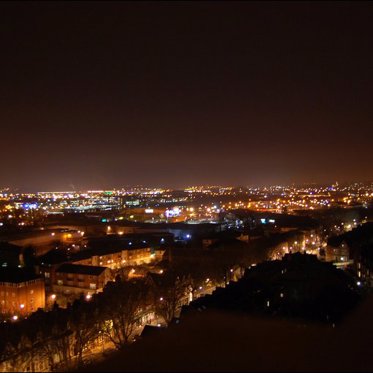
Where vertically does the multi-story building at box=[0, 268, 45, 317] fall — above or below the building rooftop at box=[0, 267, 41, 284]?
below

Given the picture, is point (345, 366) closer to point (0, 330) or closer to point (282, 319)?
point (282, 319)

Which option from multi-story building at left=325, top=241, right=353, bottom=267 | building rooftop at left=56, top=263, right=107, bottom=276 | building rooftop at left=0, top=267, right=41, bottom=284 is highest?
building rooftop at left=0, top=267, right=41, bottom=284

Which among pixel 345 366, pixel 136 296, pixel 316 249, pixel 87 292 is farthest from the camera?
pixel 316 249

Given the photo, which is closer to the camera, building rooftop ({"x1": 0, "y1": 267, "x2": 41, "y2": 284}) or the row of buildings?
the row of buildings

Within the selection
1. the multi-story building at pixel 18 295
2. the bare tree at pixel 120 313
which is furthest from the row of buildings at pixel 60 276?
the bare tree at pixel 120 313

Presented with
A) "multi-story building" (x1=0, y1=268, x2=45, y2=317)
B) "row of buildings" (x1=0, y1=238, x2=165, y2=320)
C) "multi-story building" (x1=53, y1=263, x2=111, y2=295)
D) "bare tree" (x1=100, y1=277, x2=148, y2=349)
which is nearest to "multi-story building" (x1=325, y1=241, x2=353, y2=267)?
"row of buildings" (x1=0, y1=238, x2=165, y2=320)

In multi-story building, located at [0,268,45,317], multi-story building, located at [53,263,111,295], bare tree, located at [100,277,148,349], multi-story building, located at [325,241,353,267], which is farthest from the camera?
multi-story building, located at [325,241,353,267]

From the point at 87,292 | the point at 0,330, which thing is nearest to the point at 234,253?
the point at 87,292

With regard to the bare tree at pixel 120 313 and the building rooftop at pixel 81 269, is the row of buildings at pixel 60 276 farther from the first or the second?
the bare tree at pixel 120 313

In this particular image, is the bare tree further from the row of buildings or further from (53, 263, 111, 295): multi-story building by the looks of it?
(53, 263, 111, 295): multi-story building
